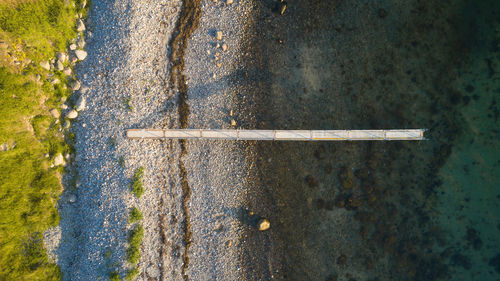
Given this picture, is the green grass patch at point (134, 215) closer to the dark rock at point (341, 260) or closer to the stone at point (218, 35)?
the stone at point (218, 35)

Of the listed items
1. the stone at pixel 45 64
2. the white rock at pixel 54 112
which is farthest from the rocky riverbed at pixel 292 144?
the stone at pixel 45 64

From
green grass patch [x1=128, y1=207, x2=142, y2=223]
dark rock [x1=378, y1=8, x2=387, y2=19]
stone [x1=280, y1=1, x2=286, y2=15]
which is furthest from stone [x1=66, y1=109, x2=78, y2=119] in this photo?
dark rock [x1=378, y1=8, x2=387, y2=19]

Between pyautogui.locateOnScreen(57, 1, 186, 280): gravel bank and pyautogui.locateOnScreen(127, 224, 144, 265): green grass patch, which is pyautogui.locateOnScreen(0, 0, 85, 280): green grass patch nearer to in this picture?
pyautogui.locateOnScreen(57, 1, 186, 280): gravel bank

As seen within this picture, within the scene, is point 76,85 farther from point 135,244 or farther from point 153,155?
point 135,244

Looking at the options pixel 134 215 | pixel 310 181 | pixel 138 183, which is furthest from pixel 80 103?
pixel 310 181

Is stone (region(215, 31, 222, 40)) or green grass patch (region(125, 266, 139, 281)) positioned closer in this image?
green grass patch (region(125, 266, 139, 281))
